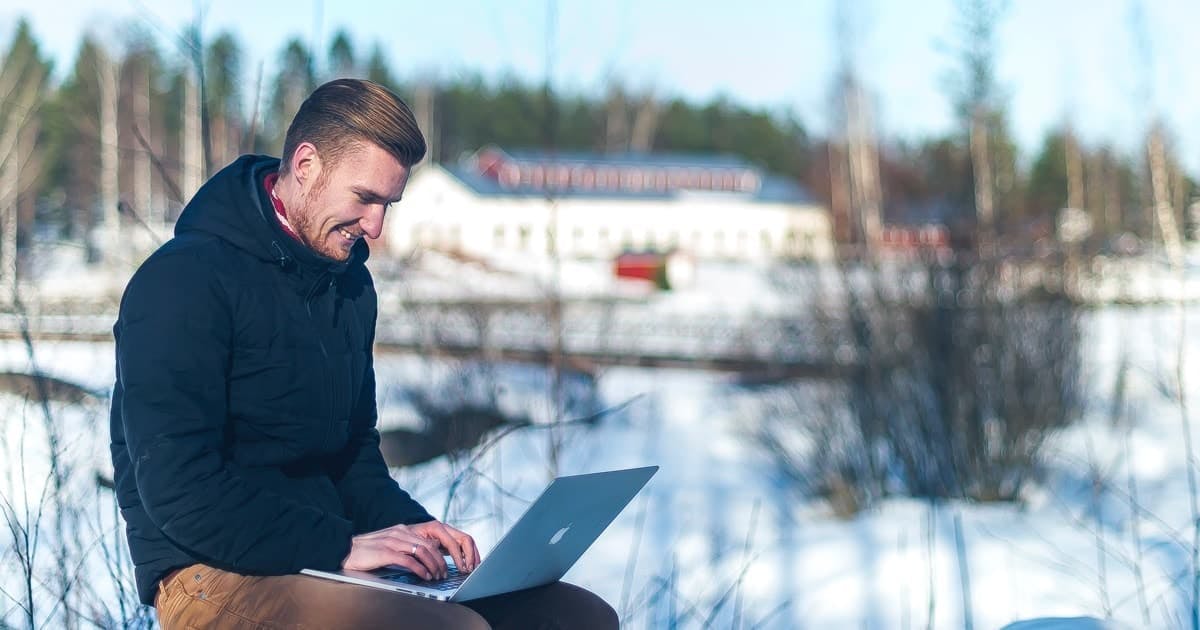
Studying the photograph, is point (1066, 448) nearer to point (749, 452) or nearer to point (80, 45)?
point (749, 452)

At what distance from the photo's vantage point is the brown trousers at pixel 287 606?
2145 millimetres

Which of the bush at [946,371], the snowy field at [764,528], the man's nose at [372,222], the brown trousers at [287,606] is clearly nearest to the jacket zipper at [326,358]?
the man's nose at [372,222]

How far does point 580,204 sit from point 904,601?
65.5 meters

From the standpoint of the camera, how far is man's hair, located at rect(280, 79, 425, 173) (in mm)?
2324

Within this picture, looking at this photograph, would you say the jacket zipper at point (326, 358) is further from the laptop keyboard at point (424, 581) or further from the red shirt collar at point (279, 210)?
the laptop keyboard at point (424, 581)

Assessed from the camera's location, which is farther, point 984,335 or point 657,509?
point 657,509

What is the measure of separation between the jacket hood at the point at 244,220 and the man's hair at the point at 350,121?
99 millimetres

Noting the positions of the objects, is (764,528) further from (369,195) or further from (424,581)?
(369,195)

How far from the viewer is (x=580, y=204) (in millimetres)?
70250

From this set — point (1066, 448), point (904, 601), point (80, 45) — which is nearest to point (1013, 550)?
point (904, 601)

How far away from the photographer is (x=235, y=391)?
230cm

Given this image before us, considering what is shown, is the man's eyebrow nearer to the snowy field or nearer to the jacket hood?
the jacket hood

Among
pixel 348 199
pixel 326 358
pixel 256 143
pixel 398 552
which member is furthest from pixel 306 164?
pixel 256 143

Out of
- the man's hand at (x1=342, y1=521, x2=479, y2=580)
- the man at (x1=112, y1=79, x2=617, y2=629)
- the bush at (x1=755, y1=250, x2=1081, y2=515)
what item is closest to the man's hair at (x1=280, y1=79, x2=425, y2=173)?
the man at (x1=112, y1=79, x2=617, y2=629)
